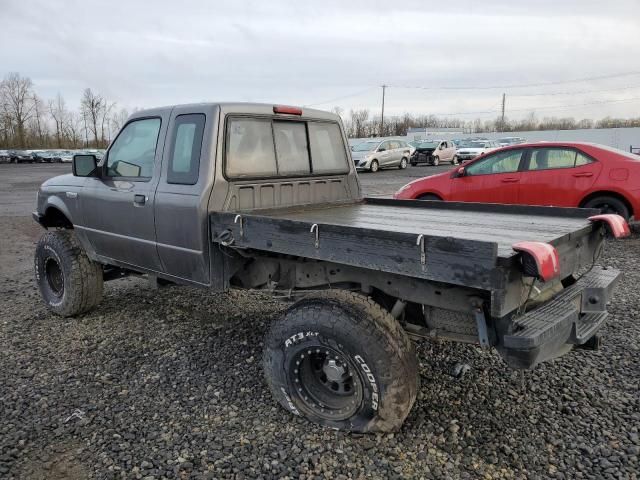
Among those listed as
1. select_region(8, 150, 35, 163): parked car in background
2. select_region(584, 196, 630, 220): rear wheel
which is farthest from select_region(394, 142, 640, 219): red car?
select_region(8, 150, 35, 163): parked car in background

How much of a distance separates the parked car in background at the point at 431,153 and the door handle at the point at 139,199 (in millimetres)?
27050

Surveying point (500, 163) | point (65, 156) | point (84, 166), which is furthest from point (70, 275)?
point (65, 156)

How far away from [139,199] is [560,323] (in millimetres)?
3109

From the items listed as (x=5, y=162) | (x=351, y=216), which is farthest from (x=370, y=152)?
(x=5, y=162)

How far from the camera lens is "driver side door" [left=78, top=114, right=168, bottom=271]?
13.2ft

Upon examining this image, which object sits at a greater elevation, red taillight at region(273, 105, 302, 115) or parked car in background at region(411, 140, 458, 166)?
red taillight at region(273, 105, 302, 115)

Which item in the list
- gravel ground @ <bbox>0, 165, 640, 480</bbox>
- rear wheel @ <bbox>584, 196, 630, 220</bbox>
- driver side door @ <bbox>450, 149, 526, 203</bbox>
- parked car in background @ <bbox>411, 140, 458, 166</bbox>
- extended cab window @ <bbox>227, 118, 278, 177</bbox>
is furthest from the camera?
parked car in background @ <bbox>411, 140, 458, 166</bbox>

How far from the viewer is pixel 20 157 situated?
4862 centimetres

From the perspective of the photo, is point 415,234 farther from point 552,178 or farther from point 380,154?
point 380,154

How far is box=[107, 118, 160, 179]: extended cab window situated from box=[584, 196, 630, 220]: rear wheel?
658 cm

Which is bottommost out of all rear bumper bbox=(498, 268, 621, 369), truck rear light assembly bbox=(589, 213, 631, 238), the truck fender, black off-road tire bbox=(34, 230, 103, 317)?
black off-road tire bbox=(34, 230, 103, 317)

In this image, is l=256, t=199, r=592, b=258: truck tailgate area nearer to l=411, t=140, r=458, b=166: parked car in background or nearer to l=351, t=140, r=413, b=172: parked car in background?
l=351, t=140, r=413, b=172: parked car in background

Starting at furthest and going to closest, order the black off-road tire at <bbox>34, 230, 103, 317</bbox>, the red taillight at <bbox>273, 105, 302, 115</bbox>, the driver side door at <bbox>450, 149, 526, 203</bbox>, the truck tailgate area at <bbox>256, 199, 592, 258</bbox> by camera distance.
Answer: the driver side door at <bbox>450, 149, 526, 203</bbox>, the black off-road tire at <bbox>34, 230, 103, 317</bbox>, the red taillight at <bbox>273, 105, 302, 115</bbox>, the truck tailgate area at <bbox>256, 199, 592, 258</bbox>

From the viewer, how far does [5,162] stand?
1897 inches
